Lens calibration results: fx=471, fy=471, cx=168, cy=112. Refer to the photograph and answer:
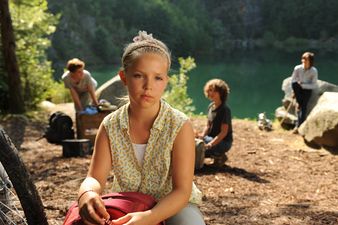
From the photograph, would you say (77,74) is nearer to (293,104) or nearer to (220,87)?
(220,87)

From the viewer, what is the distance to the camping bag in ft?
6.47

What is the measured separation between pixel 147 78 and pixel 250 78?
157 feet

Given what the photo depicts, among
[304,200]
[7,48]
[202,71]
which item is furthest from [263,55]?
[304,200]

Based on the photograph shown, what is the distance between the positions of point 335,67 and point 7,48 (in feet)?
153

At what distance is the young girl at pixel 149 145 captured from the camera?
214 centimetres

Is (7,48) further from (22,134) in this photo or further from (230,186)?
(230,186)

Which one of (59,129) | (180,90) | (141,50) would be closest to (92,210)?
(141,50)

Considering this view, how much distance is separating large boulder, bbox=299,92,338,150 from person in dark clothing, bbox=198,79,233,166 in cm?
271

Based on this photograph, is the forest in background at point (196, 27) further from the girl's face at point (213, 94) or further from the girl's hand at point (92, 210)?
the girl's hand at point (92, 210)

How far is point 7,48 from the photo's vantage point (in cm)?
1084

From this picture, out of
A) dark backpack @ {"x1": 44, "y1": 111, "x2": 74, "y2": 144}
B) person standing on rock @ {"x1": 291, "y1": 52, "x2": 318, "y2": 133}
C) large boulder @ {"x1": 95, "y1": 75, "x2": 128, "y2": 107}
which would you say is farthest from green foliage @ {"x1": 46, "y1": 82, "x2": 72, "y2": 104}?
person standing on rock @ {"x1": 291, "y1": 52, "x2": 318, "y2": 133}

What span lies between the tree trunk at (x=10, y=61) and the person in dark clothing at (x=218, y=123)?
19.9 ft

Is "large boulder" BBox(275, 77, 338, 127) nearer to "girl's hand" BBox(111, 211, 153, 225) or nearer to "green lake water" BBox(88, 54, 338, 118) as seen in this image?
"girl's hand" BBox(111, 211, 153, 225)

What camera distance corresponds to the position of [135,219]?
1.93m
